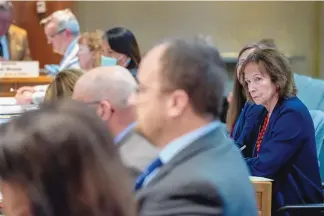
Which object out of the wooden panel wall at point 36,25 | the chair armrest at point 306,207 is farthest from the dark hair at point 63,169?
the wooden panel wall at point 36,25

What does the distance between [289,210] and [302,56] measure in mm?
4294

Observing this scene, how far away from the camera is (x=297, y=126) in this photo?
2.48 m

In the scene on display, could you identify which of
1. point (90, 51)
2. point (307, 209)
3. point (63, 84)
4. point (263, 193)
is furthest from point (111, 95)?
point (90, 51)

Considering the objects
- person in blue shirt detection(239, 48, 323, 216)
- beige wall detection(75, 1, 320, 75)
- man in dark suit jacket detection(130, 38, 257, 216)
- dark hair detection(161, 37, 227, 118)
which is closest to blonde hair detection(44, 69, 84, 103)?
person in blue shirt detection(239, 48, 323, 216)

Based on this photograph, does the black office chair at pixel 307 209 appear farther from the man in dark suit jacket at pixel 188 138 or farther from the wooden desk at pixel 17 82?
the wooden desk at pixel 17 82

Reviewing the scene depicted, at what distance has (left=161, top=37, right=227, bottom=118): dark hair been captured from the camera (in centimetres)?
144

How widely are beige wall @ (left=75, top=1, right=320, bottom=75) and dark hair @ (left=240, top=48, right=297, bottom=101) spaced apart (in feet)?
12.3

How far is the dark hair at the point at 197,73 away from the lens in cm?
144

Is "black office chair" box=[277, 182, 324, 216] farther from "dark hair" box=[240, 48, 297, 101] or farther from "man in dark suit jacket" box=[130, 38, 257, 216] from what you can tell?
"man in dark suit jacket" box=[130, 38, 257, 216]

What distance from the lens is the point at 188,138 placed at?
1.43 meters

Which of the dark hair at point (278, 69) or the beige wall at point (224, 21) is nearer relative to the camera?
the dark hair at point (278, 69)

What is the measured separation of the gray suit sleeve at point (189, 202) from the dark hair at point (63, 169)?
1.14ft

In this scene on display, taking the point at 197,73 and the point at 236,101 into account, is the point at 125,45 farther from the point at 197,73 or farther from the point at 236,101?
the point at 197,73

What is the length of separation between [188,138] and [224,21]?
515cm
